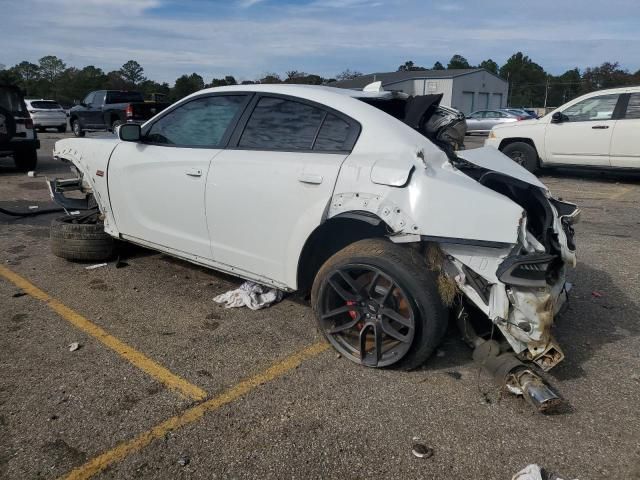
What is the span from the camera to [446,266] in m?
2.91

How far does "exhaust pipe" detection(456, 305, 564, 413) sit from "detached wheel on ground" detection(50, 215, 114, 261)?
3.46 metres

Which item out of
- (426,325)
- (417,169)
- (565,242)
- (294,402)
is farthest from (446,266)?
(294,402)

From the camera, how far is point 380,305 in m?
3.04

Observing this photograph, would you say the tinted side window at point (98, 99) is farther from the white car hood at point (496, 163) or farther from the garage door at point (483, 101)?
the garage door at point (483, 101)

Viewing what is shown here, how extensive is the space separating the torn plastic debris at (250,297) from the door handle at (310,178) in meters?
1.26

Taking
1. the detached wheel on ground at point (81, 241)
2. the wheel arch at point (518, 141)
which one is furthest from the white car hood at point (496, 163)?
the wheel arch at point (518, 141)

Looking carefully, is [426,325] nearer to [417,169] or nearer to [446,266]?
[446,266]

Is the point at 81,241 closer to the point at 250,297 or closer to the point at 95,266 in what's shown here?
the point at 95,266

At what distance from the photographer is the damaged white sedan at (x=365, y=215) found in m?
2.75

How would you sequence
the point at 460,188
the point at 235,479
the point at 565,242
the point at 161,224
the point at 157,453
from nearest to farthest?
the point at 235,479
the point at 157,453
the point at 460,188
the point at 565,242
the point at 161,224

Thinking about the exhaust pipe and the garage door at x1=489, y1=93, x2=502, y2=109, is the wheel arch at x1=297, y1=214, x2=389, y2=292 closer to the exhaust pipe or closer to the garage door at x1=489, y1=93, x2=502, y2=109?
the exhaust pipe

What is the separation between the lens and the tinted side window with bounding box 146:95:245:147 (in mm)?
3855

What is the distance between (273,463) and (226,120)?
8.10 feet

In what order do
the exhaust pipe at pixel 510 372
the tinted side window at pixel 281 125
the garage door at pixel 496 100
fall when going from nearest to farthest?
1. the exhaust pipe at pixel 510 372
2. the tinted side window at pixel 281 125
3. the garage door at pixel 496 100
